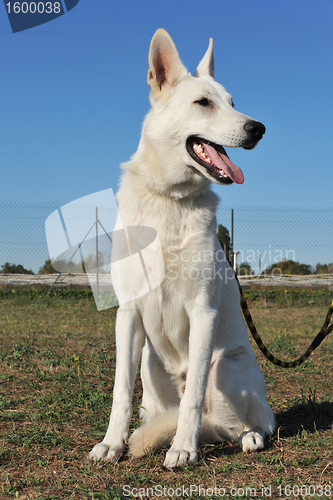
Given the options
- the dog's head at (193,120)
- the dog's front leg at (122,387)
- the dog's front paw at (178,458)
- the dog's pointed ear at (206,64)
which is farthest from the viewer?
the dog's pointed ear at (206,64)

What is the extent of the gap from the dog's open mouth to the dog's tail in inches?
51.0

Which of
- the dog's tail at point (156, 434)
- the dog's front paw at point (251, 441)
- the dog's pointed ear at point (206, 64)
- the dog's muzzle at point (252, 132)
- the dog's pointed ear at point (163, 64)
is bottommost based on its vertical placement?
the dog's front paw at point (251, 441)

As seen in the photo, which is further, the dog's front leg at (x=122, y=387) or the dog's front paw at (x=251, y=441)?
the dog's front paw at (x=251, y=441)

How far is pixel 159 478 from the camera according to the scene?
1853mm

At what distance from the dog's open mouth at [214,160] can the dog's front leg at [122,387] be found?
866mm

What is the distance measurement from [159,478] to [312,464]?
2.54 feet

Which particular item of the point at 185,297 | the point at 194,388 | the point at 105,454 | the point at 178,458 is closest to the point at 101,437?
the point at 105,454

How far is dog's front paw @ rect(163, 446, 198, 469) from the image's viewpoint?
1899 millimetres

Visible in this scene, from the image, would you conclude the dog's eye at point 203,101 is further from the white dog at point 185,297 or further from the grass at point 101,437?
the grass at point 101,437

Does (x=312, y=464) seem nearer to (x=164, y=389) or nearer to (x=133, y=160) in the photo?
(x=164, y=389)

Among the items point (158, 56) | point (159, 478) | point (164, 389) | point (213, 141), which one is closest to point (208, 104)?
point (213, 141)

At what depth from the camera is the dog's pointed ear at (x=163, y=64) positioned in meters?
2.24
